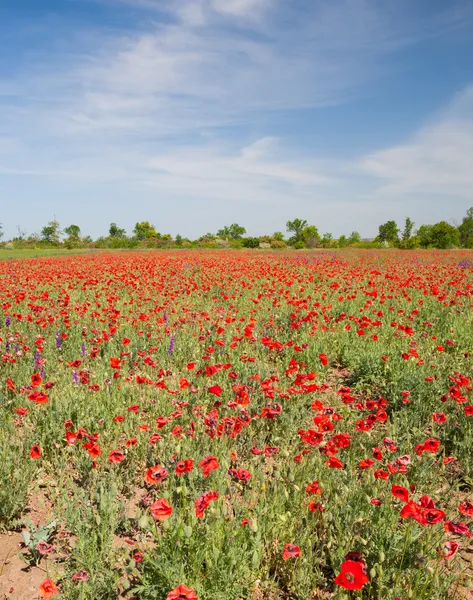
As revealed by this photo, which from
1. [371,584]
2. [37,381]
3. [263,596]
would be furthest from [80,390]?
[371,584]

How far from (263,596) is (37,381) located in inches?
84.2

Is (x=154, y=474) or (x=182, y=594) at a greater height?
(x=154, y=474)

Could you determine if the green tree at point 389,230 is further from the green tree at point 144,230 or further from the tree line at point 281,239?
the green tree at point 144,230

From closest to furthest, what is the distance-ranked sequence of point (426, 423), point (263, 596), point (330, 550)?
1. point (263, 596)
2. point (330, 550)
3. point (426, 423)

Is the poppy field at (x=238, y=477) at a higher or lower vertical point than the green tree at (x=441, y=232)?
lower

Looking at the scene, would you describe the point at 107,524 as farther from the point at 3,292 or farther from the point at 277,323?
the point at 3,292

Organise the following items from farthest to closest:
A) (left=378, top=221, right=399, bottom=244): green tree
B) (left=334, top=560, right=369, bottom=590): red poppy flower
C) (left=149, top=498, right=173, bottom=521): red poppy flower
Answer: (left=378, top=221, right=399, bottom=244): green tree
(left=149, top=498, right=173, bottom=521): red poppy flower
(left=334, top=560, right=369, bottom=590): red poppy flower

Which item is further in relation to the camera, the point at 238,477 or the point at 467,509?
the point at 238,477

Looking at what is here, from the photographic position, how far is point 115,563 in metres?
2.34

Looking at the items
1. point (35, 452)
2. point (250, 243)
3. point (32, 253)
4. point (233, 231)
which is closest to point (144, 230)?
point (233, 231)

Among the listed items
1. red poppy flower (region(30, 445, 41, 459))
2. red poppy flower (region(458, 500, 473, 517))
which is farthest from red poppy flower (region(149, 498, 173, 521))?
Result: red poppy flower (region(458, 500, 473, 517))

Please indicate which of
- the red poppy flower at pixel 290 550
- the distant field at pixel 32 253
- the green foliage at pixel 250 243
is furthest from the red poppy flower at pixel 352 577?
the green foliage at pixel 250 243

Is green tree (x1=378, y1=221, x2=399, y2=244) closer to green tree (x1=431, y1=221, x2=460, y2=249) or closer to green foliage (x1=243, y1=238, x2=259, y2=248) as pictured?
green tree (x1=431, y1=221, x2=460, y2=249)

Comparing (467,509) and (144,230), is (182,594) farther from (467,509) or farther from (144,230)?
(144,230)
